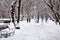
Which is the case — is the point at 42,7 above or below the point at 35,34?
above

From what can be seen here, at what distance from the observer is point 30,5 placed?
37.2 m

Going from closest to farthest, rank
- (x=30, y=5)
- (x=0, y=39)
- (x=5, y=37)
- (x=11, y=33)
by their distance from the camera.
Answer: (x=0, y=39)
(x=5, y=37)
(x=11, y=33)
(x=30, y=5)

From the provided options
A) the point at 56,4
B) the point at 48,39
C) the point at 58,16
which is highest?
the point at 56,4

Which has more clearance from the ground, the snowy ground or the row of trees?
the row of trees

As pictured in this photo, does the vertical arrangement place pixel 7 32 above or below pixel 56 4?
below

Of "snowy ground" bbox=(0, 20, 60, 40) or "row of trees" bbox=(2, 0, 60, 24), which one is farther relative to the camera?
"row of trees" bbox=(2, 0, 60, 24)

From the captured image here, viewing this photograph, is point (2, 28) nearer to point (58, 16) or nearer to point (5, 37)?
point (5, 37)

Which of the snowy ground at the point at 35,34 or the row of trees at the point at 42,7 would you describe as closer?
the snowy ground at the point at 35,34

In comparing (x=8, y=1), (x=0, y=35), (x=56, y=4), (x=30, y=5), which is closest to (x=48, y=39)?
(x=0, y=35)

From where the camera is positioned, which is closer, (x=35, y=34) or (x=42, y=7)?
(x=35, y=34)

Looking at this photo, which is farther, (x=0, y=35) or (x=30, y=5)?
(x=30, y=5)

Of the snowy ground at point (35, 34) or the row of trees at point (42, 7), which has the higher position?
the row of trees at point (42, 7)

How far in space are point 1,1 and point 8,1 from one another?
1.23 m

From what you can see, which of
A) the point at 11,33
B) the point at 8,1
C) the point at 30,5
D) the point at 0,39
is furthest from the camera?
the point at 30,5
